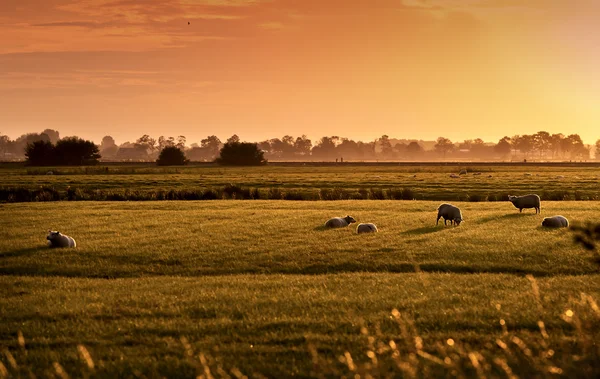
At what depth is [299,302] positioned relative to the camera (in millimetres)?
13594

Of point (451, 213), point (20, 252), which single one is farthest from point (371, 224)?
point (20, 252)

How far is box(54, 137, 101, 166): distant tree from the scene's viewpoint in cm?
12088

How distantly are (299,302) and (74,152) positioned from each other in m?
119

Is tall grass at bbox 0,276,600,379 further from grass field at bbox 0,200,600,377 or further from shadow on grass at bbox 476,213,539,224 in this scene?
shadow on grass at bbox 476,213,539,224

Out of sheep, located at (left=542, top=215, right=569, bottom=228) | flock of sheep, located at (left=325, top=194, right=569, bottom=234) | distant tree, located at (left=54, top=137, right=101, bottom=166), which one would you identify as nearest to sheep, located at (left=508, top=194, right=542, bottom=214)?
flock of sheep, located at (left=325, top=194, right=569, bottom=234)


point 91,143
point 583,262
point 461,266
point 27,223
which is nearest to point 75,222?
point 27,223

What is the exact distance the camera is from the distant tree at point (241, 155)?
134125 mm

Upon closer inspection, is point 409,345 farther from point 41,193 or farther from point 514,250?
point 41,193

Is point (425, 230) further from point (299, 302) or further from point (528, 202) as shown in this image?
point (299, 302)

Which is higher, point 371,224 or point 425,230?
point 371,224

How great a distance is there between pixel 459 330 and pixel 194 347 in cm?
507

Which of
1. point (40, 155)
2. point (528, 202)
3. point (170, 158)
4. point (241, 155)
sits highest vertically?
point (40, 155)

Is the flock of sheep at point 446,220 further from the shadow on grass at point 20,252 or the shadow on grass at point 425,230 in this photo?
the shadow on grass at point 20,252

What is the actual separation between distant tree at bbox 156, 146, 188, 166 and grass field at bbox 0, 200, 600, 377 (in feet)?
349
